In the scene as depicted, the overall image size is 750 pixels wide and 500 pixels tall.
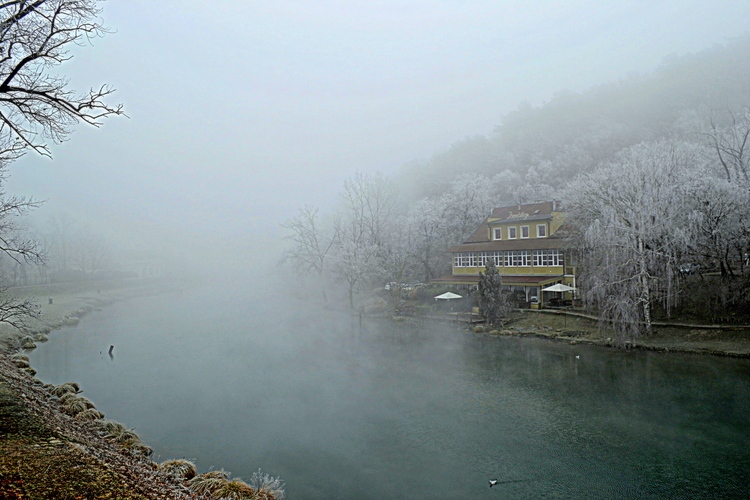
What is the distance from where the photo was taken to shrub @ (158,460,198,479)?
9.63 meters

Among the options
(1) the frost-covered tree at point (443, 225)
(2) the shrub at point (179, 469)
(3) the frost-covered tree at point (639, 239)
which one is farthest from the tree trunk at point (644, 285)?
(1) the frost-covered tree at point (443, 225)

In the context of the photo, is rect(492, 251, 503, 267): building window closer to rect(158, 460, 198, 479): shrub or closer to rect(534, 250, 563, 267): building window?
rect(534, 250, 563, 267): building window

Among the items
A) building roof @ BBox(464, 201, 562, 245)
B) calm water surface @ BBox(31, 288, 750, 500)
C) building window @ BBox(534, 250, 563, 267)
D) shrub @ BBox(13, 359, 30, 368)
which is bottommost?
calm water surface @ BBox(31, 288, 750, 500)

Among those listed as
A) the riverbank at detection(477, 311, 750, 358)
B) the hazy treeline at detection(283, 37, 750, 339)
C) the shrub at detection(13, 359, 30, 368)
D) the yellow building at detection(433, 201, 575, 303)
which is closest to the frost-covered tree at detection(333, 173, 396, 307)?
the hazy treeline at detection(283, 37, 750, 339)

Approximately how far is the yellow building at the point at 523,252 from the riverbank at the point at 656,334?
386 centimetres

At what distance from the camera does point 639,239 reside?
23.9 metres

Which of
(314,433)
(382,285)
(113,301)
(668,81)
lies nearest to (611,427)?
(314,433)

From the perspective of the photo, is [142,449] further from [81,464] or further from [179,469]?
[81,464]

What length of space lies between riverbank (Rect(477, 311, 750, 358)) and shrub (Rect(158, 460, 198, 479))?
73.7 feet

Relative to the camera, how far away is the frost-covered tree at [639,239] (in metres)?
23.4

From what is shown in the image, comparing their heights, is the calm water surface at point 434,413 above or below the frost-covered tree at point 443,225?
below

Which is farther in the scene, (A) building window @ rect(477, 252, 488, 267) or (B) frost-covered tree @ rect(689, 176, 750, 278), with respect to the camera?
(A) building window @ rect(477, 252, 488, 267)

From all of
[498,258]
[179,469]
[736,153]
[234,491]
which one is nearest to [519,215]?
[498,258]

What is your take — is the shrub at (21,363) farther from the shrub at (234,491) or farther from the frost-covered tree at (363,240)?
the frost-covered tree at (363,240)
